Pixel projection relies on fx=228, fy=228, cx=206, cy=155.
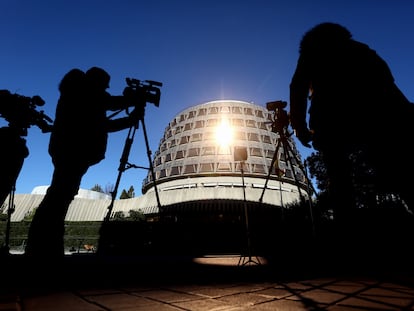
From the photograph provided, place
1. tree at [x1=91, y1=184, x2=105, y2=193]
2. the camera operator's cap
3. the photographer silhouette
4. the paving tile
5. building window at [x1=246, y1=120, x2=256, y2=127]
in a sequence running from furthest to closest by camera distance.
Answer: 1. tree at [x1=91, y1=184, x2=105, y2=193]
2. building window at [x1=246, y1=120, x2=256, y2=127]
3. the camera operator's cap
4. the photographer silhouette
5. the paving tile

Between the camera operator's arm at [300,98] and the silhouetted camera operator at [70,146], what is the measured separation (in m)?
2.85

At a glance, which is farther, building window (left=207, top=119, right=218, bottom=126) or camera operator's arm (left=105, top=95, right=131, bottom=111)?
building window (left=207, top=119, right=218, bottom=126)

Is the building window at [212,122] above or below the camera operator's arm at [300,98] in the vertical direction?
above

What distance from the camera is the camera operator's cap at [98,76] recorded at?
141 inches

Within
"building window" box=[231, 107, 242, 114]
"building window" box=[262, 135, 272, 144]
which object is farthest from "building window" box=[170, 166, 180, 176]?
"building window" box=[262, 135, 272, 144]

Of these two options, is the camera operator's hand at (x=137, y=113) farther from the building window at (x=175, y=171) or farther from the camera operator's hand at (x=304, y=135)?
the building window at (x=175, y=171)

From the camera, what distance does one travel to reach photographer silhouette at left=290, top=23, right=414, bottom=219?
1.81 meters

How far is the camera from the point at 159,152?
162ft

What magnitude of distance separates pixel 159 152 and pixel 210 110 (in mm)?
14209

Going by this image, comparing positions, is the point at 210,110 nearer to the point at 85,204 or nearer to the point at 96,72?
the point at 85,204

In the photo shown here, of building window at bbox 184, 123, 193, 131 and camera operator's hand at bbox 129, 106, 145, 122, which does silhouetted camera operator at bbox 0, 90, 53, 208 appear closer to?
camera operator's hand at bbox 129, 106, 145, 122

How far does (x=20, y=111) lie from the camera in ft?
Answer: 14.7

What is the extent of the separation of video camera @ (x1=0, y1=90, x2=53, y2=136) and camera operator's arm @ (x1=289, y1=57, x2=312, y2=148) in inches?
188

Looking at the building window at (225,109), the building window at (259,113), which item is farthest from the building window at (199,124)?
the building window at (259,113)
